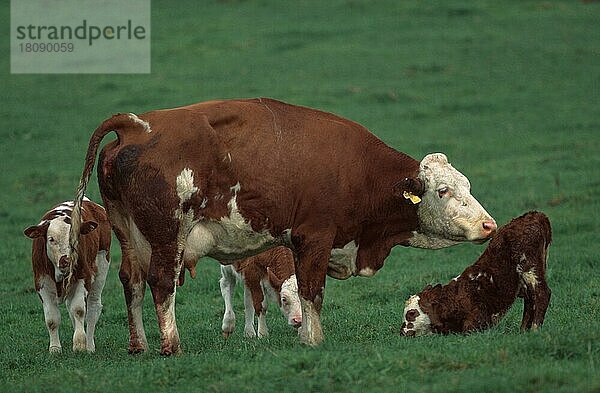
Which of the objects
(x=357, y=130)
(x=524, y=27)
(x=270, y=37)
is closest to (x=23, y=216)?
(x=357, y=130)

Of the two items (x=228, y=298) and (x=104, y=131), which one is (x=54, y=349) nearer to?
(x=228, y=298)

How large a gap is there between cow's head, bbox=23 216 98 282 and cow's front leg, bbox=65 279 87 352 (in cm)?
39

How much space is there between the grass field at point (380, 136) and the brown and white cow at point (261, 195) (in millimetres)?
Answer: 904

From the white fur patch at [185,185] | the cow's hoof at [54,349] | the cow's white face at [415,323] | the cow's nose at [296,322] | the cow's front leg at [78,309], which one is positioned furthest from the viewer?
the cow's nose at [296,322]

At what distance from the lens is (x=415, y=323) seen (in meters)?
12.0

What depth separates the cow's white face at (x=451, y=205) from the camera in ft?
37.5

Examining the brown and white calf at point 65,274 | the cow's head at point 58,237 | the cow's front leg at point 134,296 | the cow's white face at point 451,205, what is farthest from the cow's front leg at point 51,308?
the cow's white face at point 451,205

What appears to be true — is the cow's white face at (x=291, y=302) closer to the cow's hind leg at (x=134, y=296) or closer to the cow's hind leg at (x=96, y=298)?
the cow's hind leg at (x=96, y=298)

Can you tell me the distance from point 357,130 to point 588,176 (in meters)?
12.4

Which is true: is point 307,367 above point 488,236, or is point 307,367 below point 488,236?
below

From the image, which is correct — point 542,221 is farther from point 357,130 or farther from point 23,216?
point 23,216

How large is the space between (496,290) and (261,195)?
114 inches

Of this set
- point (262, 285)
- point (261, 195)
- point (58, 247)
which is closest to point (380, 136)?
point (262, 285)

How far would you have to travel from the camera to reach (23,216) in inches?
888
